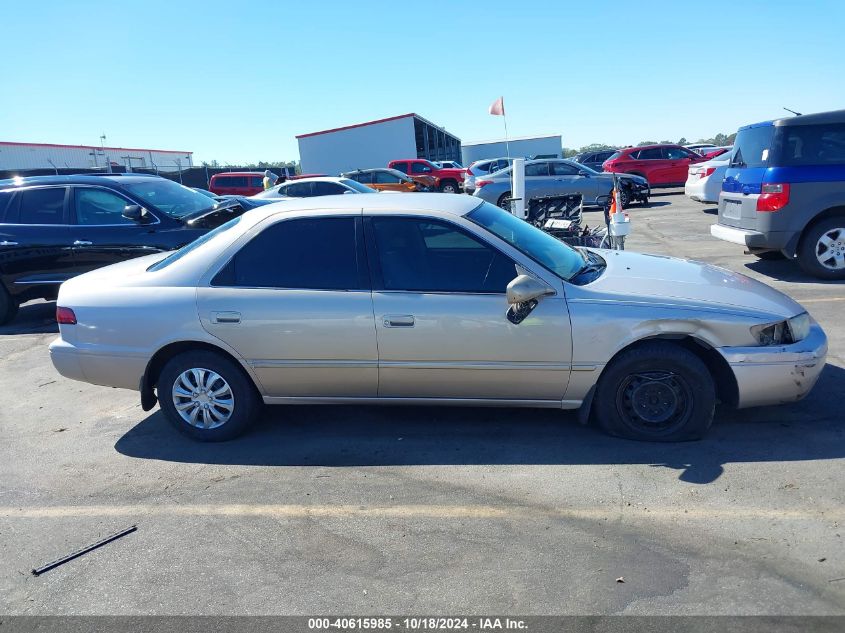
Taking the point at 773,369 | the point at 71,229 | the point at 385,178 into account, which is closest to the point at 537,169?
the point at 385,178

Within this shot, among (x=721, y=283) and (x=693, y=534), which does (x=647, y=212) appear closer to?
(x=721, y=283)

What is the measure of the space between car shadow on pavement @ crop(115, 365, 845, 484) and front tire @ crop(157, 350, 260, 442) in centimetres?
13

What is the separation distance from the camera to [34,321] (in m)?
8.23

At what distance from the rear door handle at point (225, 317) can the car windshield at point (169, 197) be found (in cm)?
442

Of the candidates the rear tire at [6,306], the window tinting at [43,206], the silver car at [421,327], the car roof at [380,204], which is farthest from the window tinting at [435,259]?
the rear tire at [6,306]

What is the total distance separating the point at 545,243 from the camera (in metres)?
4.48

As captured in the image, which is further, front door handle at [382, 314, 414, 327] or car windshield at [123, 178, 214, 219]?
car windshield at [123, 178, 214, 219]

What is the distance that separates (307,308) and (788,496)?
2932 mm

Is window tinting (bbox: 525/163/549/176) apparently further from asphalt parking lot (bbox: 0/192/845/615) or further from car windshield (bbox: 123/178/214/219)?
asphalt parking lot (bbox: 0/192/845/615)

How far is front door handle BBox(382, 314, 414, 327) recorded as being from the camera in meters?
3.90

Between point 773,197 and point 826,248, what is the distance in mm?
944

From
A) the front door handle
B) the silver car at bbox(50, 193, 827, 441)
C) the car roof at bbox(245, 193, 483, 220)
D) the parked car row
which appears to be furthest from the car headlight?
the parked car row

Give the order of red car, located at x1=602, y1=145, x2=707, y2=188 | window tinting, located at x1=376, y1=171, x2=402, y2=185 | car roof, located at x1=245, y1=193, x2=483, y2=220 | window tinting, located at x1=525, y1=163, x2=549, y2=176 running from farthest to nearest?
window tinting, located at x1=376, y1=171, x2=402, y2=185, red car, located at x1=602, y1=145, x2=707, y2=188, window tinting, located at x1=525, y1=163, x2=549, y2=176, car roof, located at x1=245, y1=193, x2=483, y2=220

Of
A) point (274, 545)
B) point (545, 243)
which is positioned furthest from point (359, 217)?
point (274, 545)
